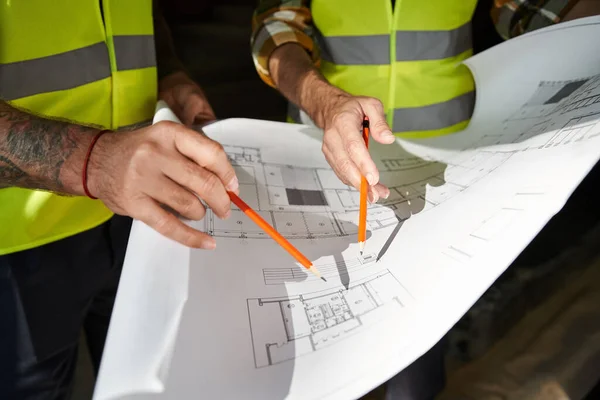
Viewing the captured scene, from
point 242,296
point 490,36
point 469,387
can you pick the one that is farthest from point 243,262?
point 490,36

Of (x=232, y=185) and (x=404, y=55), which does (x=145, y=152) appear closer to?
(x=232, y=185)

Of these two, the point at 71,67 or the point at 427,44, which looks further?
the point at 427,44

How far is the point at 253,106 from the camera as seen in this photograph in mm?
1445

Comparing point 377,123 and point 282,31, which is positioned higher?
point 282,31

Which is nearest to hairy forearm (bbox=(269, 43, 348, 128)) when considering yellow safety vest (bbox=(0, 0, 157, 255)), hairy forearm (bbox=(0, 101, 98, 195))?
yellow safety vest (bbox=(0, 0, 157, 255))

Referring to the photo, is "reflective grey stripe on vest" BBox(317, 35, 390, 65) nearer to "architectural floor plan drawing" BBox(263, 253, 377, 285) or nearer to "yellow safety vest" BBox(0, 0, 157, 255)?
"yellow safety vest" BBox(0, 0, 157, 255)

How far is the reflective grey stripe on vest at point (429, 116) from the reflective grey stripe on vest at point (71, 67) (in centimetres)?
46

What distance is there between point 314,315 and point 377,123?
264 millimetres

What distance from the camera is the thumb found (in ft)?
1.97

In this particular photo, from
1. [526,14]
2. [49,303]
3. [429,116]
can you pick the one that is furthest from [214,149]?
[526,14]

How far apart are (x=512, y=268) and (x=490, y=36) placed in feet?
2.26

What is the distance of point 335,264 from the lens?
0.56 metres

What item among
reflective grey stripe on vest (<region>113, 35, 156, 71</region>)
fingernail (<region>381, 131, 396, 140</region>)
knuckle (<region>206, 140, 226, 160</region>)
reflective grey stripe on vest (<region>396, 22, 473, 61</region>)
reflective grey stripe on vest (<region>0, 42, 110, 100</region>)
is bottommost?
knuckle (<region>206, 140, 226, 160</region>)

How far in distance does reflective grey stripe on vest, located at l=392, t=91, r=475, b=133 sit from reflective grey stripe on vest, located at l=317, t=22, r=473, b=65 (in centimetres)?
9
